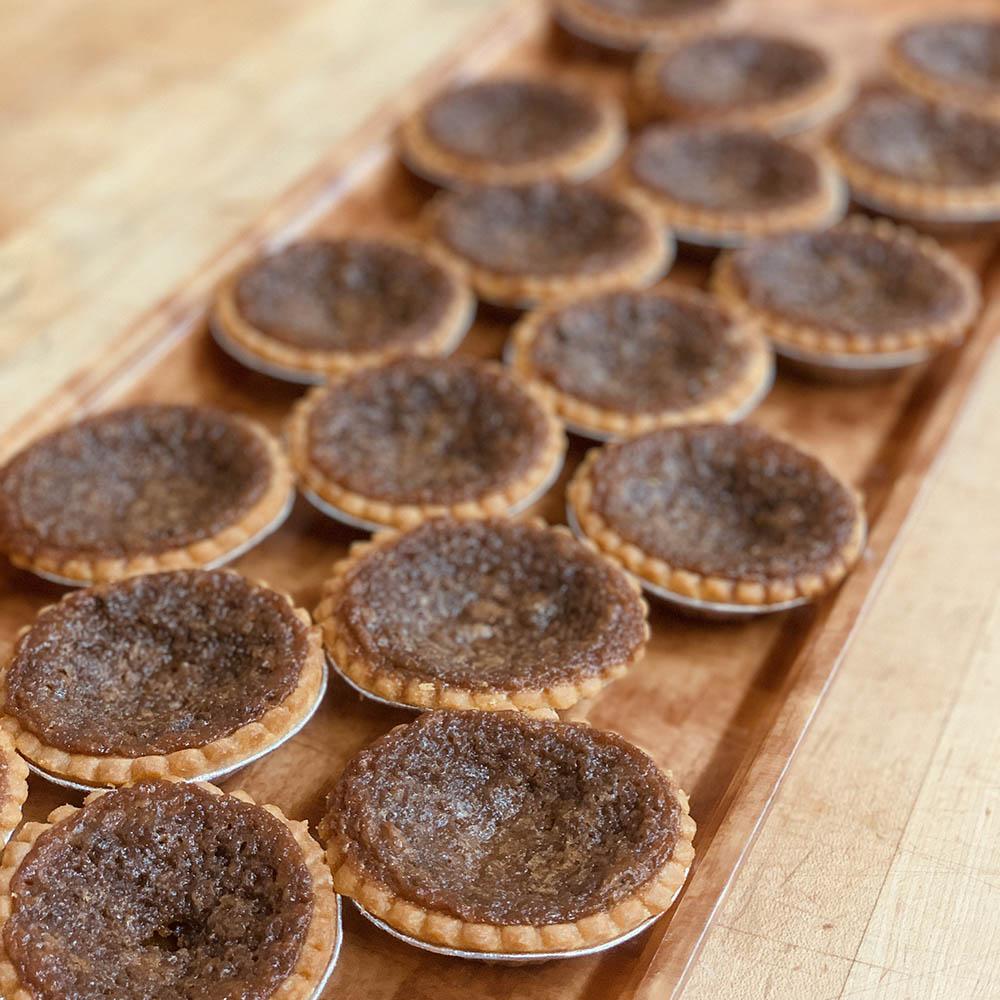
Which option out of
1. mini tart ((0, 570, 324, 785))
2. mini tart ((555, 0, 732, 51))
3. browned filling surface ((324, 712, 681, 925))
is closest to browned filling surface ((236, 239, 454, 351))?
mini tart ((0, 570, 324, 785))

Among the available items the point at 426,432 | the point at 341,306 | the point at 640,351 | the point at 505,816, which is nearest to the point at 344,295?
the point at 341,306

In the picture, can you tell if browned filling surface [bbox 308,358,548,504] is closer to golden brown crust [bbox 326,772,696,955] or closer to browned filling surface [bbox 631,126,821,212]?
golden brown crust [bbox 326,772,696,955]

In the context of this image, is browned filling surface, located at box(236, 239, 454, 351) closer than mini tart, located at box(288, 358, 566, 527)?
No

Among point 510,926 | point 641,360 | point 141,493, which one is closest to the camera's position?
point 510,926

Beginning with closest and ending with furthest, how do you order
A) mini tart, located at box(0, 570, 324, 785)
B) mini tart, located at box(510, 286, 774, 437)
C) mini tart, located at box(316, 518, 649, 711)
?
mini tart, located at box(0, 570, 324, 785), mini tart, located at box(316, 518, 649, 711), mini tart, located at box(510, 286, 774, 437)

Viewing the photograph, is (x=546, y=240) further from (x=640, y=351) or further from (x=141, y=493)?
(x=141, y=493)

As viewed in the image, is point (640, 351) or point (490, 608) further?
point (640, 351)

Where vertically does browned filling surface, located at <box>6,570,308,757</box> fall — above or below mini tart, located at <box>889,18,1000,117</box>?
above
